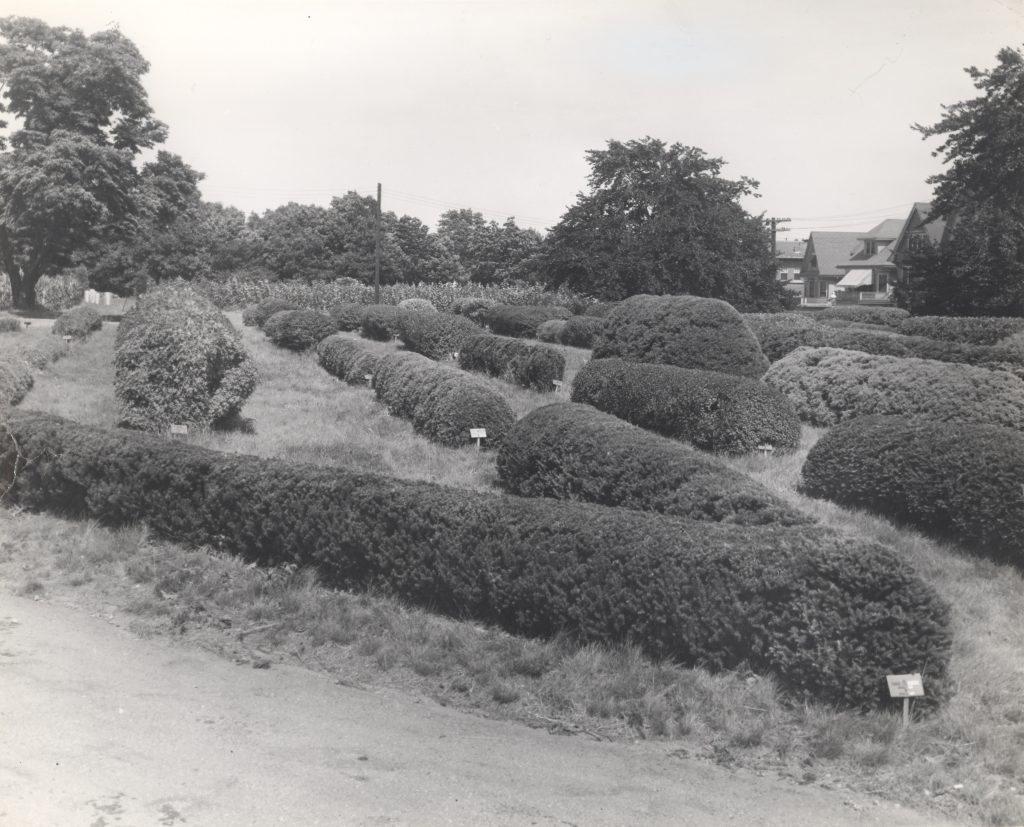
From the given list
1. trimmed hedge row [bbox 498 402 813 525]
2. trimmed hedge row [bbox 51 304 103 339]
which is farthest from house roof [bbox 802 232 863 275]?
trimmed hedge row [bbox 498 402 813 525]

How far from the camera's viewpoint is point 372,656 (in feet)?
19.9

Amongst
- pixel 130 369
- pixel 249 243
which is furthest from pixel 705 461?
pixel 249 243

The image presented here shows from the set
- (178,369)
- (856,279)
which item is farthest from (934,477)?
(856,279)

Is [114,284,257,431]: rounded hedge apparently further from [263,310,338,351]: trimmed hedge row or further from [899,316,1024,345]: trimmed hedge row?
[899,316,1024,345]: trimmed hedge row

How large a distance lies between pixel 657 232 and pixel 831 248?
150 ft

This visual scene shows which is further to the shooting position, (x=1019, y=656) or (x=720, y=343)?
(x=720, y=343)

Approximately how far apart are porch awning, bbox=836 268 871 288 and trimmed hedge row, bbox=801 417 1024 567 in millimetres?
63231

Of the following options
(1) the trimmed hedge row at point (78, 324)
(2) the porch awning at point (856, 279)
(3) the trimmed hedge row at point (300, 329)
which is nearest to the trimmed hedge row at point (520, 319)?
(3) the trimmed hedge row at point (300, 329)

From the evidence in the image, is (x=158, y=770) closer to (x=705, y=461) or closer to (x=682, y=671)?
(x=682, y=671)

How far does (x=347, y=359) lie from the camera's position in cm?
2030

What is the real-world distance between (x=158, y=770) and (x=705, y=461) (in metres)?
5.23

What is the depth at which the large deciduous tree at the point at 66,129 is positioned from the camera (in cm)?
2717

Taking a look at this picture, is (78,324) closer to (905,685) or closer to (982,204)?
(905,685)

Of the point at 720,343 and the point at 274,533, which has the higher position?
the point at 720,343
